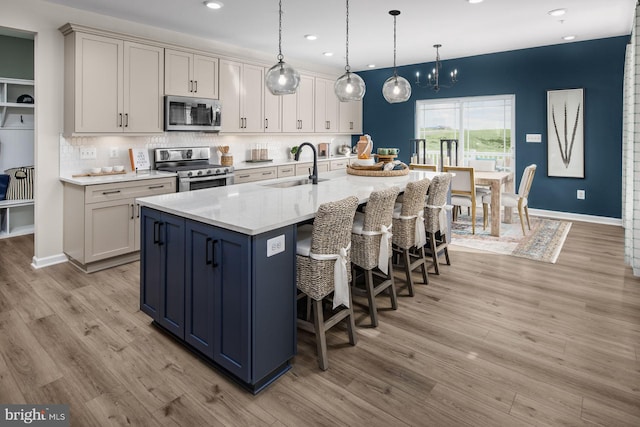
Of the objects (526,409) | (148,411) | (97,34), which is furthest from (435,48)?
(148,411)

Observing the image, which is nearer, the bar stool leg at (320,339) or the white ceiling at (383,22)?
the bar stool leg at (320,339)

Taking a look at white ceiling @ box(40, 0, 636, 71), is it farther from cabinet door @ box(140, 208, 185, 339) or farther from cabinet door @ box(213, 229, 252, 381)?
cabinet door @ box(213, 229, 252, 381)

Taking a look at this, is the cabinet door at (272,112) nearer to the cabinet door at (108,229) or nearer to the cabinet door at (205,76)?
the cabinet door at (205,76)

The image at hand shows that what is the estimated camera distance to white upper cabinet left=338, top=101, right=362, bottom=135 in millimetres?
7719

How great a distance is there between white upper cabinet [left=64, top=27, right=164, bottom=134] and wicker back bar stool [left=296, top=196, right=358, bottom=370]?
3.02 m

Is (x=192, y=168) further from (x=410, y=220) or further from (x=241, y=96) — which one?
(x=410, y=220)

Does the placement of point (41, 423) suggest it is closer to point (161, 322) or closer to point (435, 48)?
point (161, 322)

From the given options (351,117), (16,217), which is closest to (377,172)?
(351,117)

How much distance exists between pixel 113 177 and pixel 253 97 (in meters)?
2.43

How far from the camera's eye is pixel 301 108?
667 cm

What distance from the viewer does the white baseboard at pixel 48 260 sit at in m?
4.07

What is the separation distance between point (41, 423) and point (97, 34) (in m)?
3.66

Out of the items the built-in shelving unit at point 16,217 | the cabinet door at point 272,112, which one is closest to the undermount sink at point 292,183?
the cabinet door at point 272,112

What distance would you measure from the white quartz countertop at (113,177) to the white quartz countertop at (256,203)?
1466 mm
